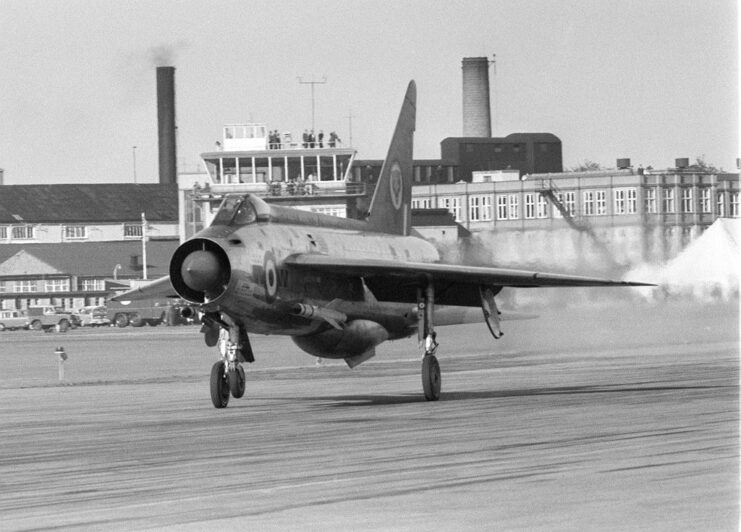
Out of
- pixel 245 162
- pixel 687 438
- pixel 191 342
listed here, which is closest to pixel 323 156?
pixel 245 162

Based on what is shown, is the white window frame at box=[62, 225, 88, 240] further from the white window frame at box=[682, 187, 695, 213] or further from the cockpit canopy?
the cockpit canopy

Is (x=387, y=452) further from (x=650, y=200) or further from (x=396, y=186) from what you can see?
(x=650, y=200)

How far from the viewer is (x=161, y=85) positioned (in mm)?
155875

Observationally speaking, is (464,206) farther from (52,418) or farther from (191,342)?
(52,418)

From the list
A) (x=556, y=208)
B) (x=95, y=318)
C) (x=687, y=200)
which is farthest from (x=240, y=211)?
(x=556, y=208)

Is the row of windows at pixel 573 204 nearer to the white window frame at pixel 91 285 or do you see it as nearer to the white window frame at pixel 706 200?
the white window frame at pixel 706 200

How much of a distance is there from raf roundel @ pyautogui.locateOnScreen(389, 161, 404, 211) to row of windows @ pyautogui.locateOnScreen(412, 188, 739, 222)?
68.2 metres

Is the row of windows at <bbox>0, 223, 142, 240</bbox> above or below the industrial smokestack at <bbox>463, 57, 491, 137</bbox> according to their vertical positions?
below

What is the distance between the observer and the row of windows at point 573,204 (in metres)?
105

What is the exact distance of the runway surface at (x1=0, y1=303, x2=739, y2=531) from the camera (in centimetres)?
1340

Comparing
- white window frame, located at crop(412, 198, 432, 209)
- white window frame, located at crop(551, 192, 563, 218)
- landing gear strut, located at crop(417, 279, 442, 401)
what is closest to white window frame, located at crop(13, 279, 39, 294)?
white window frame, located at crop(412, 198, 432, 209)

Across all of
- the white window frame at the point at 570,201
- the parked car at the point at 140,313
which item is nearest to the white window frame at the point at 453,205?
the white window frame at the point at 570,201

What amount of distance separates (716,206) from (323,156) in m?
29.3

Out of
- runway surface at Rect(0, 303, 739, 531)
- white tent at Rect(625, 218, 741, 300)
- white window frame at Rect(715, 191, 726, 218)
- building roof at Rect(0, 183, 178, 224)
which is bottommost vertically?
runway surface at Rect(0, 303, 739, 531)
